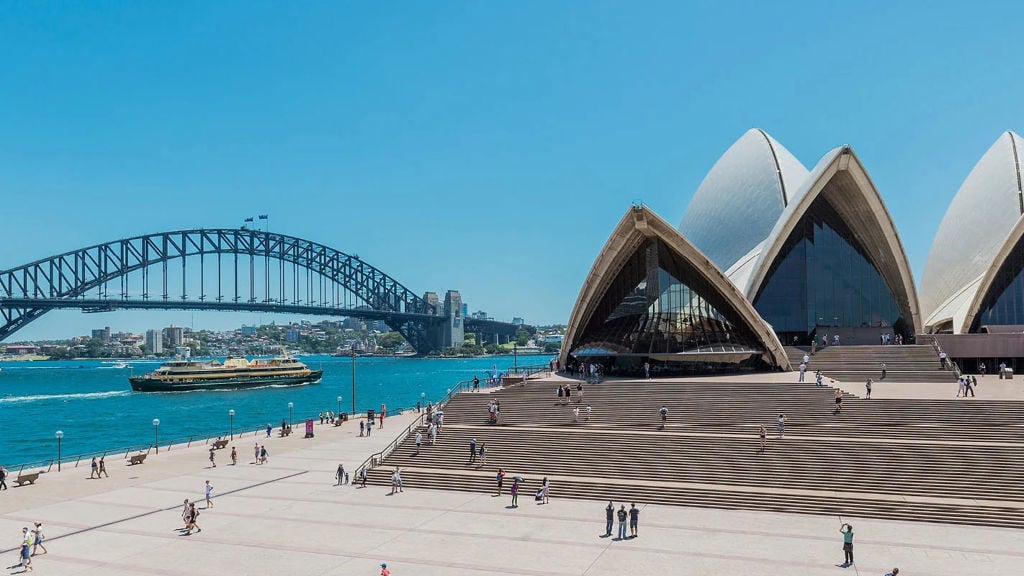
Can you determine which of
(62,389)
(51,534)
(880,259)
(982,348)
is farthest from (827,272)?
(62,389)

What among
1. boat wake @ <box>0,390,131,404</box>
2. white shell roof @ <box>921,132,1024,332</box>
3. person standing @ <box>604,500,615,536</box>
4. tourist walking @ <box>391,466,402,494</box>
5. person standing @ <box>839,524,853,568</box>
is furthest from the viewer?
boat wake @ <box>0,390,131,404</box>

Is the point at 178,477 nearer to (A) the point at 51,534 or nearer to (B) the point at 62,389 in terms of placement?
(A) the point at 51,534

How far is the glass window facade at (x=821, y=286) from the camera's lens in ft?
130

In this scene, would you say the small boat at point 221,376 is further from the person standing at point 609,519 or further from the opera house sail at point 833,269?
the person standing at point 609,519

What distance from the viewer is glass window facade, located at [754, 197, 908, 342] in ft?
130

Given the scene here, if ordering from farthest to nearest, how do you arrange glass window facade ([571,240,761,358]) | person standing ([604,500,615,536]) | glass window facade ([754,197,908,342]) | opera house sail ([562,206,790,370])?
1. glass window facade ([754,197,908,342])
2. glass window facade ([571,240,761,358])
3. opera house sail ([562,206,790,370])
4. person standing ([604,500,615,536])

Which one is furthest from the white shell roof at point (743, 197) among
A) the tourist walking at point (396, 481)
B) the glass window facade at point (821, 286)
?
the tourist walking at point (396, 481)

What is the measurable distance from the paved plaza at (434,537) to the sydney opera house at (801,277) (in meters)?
14.3

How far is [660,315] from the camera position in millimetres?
36156

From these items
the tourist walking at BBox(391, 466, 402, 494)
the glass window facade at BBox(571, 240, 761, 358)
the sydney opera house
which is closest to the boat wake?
the sydney opera house

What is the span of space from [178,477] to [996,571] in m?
21.7

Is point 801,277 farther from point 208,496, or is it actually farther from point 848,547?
point 208,496

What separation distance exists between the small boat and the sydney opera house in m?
56.9

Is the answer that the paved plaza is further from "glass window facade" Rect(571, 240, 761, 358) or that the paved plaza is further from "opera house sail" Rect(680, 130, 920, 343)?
"opera house sail" Rect(680, 130, 920, 343)
